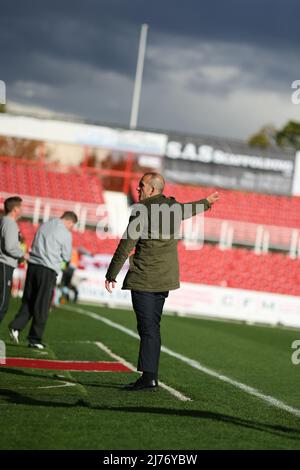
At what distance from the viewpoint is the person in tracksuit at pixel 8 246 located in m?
12.8

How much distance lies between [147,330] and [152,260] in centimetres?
67

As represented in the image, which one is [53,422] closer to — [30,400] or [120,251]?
[30,400]

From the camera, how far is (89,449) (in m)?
6.39

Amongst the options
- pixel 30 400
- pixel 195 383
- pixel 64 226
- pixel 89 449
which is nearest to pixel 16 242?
pixel 64 226

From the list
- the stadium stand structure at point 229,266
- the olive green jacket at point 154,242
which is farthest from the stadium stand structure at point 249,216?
the olive green jacket at point 154,242

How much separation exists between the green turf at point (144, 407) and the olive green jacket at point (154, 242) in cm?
106

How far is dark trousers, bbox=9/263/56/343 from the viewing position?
13742 mm

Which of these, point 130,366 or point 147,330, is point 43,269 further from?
point 147,330

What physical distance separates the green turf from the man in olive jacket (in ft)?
1.28

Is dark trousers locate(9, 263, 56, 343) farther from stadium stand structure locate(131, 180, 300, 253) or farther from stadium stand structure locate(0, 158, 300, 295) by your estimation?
stadium stand structure locate(131, 180, 300, 253)

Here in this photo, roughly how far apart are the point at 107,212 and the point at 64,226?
27.5m

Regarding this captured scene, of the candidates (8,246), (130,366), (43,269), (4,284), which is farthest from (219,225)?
(130,366)

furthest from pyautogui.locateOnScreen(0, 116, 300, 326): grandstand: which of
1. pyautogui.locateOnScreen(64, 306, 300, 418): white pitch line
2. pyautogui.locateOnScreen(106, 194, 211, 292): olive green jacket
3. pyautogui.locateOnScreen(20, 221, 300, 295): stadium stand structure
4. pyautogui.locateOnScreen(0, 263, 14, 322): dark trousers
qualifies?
pyautogui.locateOnScreen(106, 194, 211, 292): olive green jacket

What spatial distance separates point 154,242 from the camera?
32.2 ft
